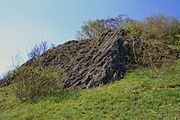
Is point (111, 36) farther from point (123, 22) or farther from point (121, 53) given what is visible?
point (123, 22)

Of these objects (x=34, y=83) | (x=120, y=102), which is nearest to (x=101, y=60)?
(x=34, y=83)

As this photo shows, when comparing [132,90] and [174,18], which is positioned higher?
[174,18]

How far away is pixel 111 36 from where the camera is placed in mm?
19297

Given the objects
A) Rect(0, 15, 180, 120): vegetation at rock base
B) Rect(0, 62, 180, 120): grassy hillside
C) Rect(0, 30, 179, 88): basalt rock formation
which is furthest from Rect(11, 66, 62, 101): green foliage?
Rect(0, 62, 180, 120): grassy hillside

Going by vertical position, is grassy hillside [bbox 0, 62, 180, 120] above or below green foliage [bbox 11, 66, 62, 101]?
below

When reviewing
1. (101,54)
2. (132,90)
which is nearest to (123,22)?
(101,54)

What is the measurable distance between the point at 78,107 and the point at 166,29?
298 inches

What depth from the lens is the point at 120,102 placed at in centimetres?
1253

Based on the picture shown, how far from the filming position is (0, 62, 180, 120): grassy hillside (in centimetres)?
1127

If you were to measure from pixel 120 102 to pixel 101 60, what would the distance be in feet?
18.5

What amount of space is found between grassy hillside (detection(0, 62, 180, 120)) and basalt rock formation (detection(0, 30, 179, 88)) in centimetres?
96

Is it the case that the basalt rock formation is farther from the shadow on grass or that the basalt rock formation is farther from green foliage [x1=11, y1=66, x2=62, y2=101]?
the shadow on grass

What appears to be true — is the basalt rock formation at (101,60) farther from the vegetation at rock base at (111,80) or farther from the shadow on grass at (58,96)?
the shadow on grass at (58,96)

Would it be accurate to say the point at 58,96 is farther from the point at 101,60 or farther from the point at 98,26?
the point at 98,26
